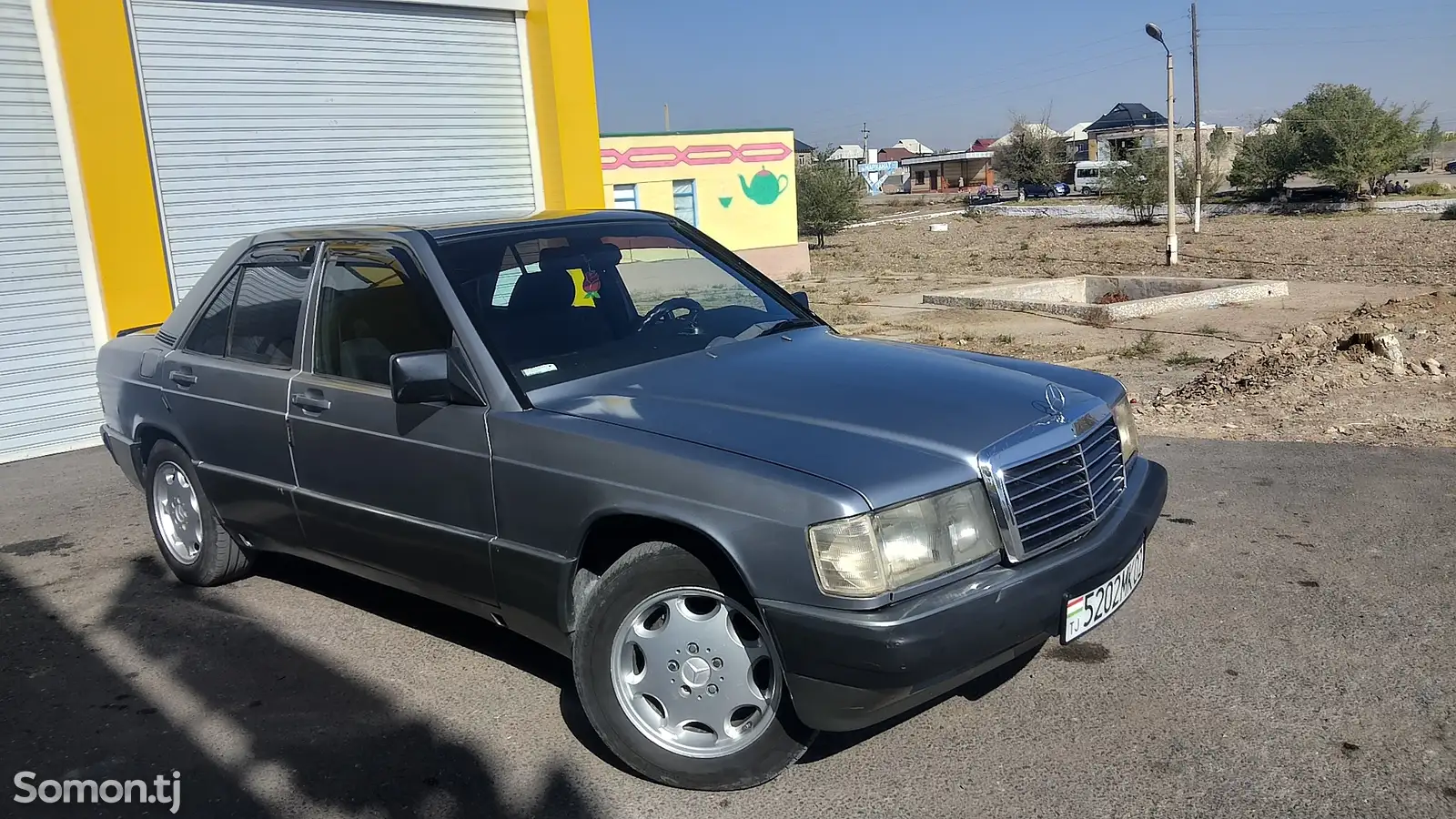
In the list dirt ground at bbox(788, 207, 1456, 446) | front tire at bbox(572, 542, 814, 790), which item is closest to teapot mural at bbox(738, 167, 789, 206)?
dirt ground at bbox(788, 207, 1456, 446)

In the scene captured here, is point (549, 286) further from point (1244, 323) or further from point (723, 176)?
point (723, 176)

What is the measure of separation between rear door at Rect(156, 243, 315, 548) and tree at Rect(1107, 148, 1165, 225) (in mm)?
→ 38448

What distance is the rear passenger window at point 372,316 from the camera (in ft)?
12.6


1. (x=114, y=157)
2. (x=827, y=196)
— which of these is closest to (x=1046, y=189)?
(x=827, y=196)

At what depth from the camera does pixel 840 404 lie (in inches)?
129

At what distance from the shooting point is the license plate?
304 cm

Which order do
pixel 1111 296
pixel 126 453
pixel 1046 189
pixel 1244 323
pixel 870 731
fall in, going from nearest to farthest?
pixel 870 731
pixel 126 453
pixel 1244 323
pixel 1111 296
pixel 1046 189

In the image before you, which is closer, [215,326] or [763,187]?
[215,326]

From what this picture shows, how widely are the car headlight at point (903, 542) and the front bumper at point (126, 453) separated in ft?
13.5

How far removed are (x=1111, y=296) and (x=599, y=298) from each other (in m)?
16.3

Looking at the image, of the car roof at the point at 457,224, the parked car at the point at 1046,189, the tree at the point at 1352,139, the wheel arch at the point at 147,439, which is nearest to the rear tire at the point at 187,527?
the wheel arch at the point at 147,439

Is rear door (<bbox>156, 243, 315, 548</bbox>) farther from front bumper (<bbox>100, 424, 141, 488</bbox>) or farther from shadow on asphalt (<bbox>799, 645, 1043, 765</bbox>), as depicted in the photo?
shadow on asphalt (<bbox>799, 645, 1043, 765</bbox>)

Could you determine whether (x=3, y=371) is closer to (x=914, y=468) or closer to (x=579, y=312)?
(x=579, y=312)

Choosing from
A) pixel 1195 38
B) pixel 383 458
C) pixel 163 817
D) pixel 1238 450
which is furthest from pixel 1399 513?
pixel 1195 38
